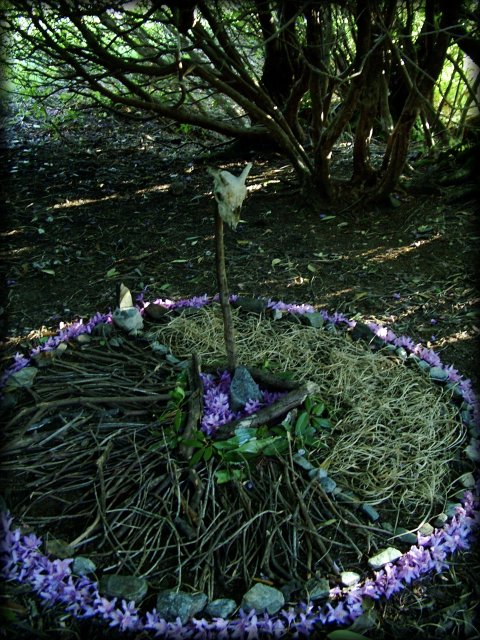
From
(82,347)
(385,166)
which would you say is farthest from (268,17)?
(82,347)

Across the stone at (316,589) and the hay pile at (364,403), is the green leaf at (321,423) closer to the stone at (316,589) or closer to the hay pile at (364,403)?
the hay pile at (364,403)

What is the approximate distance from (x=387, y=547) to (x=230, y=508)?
56 centimetres

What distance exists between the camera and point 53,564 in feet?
5.76

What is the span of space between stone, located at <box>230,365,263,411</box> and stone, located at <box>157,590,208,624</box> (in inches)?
30.6

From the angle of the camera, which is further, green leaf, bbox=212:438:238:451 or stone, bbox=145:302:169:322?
stone, bbox=145:302:169:322

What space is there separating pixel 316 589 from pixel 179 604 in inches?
16.7

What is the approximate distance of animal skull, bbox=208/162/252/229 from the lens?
6.19 feet

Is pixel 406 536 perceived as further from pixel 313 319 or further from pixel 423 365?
pixel 313 319

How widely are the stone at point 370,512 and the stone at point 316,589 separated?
329 millimetres

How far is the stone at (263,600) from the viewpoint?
1.66m

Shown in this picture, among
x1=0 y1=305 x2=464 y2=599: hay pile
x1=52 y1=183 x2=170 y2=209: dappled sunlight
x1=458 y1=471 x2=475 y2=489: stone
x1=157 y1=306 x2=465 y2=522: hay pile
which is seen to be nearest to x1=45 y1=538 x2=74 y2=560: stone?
x1=0 y1=305 x2=464 y2=599: hay pile

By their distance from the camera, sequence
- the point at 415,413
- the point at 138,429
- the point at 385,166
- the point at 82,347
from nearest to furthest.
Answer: the point at 138,429
the point at 415,413
the point at 82,347
the point at 385,166

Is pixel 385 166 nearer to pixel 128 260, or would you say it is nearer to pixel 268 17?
pixel 268 17

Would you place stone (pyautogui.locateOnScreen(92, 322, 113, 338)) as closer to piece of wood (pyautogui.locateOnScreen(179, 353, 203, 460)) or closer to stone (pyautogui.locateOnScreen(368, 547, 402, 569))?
piece of wood (pyautogui.locateOnScreen(179, 353, 203, 460))
